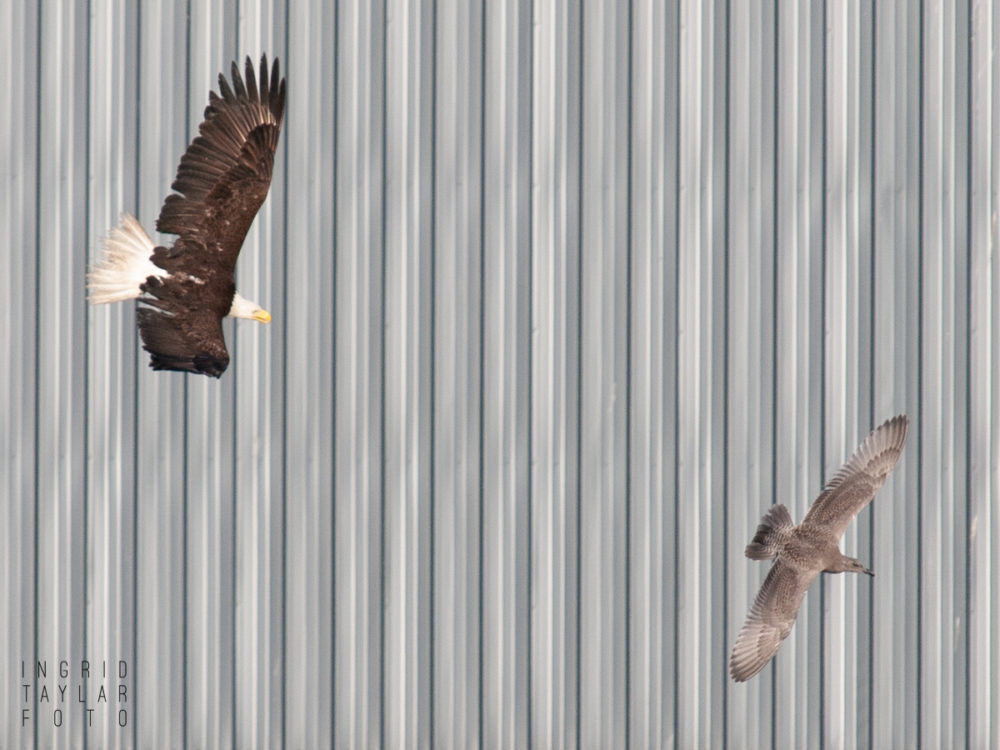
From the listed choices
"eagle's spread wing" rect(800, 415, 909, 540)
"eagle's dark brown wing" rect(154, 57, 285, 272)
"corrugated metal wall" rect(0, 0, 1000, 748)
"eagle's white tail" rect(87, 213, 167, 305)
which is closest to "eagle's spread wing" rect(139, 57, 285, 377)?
"eagle's dark brown wing" rect(154, 57, 285, 272)

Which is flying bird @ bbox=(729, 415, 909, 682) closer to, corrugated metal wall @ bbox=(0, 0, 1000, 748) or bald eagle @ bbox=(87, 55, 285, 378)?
corrugated metal wall @ bbox=(0, 0, 1000, 748)

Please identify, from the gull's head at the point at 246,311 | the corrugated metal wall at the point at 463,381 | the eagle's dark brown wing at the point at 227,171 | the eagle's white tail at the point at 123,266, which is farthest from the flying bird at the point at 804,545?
the eagle's white tail at the point at 123,266

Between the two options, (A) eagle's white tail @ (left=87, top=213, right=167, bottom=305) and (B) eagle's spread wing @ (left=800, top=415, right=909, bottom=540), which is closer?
(A) eagle's white tail @ (left=87, top=213, right=167, bottom=305)

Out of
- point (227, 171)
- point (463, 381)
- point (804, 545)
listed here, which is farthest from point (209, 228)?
point (804, 545)

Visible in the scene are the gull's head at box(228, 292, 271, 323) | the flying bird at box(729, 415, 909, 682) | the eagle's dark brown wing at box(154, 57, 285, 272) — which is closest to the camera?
the eagle's dark brown wing at box(154, 57, 285, 272)

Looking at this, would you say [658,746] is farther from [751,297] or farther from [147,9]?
[147,9]

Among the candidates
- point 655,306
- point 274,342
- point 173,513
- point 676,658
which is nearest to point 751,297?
point 655,306

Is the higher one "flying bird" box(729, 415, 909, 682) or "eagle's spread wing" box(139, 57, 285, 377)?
"eagle's spread wing" box(139, 57, 285, 377)

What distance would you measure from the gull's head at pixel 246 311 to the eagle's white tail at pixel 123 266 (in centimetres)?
44

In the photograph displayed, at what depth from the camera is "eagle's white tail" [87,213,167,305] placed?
784 cm

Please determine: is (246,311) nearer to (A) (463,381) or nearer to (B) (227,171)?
(B) (227,171)

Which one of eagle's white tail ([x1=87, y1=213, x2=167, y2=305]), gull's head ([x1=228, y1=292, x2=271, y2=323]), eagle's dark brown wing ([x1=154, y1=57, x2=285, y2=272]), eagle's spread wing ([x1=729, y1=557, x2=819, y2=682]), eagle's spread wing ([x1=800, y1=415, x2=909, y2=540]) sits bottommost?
eagle's spread wing ([x1=729, y1=557, x2=819, y2=682])

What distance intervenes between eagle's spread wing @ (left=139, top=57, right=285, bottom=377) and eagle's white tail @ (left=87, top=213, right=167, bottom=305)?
0.12m

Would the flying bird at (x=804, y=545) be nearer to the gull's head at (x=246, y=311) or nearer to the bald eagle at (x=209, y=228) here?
the gull's head at (x=246, y=311)
